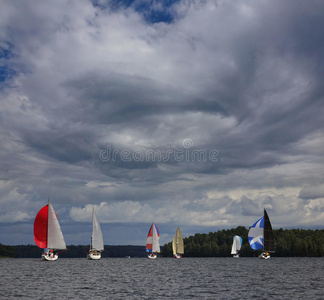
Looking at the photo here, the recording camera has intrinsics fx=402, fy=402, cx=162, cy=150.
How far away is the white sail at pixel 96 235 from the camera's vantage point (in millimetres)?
144750

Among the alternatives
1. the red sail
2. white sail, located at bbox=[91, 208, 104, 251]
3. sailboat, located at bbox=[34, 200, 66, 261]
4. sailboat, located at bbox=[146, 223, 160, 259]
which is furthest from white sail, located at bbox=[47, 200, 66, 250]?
sailboat, located at bbox=[146, 223, 160, 259]

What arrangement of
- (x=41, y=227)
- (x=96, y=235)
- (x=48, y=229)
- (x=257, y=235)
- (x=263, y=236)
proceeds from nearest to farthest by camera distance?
1. (x=41, y=227)
2. (x=48, y=229)
3. (x=96, y=235)
4. (x=263, y=236)
5. (x=257, y=235)

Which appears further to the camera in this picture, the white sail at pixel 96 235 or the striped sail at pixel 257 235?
the striped sail at pixel 257 235

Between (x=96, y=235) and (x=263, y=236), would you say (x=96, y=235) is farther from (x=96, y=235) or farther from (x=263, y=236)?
(x=263, y=236)

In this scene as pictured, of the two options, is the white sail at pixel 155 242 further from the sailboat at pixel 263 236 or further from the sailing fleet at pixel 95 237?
the sailboat at pixel 263 236

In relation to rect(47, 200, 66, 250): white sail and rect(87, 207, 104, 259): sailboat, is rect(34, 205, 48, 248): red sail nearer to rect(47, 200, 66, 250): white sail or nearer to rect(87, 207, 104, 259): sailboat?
rect(47, 200, 66, 250): white sail

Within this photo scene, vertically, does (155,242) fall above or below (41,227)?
below

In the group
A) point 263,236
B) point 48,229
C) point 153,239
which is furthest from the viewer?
point 153,239

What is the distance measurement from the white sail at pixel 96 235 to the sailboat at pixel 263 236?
187 ft

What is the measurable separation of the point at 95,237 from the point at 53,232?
3577 cm

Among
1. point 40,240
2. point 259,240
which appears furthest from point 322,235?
point 40,240

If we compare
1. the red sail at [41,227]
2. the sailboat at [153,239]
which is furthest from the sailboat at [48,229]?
the sailboat at [153,239]

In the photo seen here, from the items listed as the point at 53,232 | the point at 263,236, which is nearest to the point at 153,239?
the point at 263,236

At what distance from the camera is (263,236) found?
15112cm
